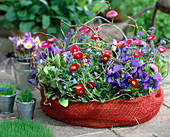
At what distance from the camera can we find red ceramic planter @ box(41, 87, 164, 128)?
2100 millimetres

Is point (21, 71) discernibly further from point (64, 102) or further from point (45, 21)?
point (45, 21)

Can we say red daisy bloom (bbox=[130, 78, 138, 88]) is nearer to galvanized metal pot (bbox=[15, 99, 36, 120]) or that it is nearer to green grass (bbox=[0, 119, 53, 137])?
green grass (bbox=[0, 119, 53, 137])

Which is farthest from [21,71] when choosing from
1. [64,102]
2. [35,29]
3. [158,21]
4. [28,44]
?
[158,21]

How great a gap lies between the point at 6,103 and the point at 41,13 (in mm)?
2155

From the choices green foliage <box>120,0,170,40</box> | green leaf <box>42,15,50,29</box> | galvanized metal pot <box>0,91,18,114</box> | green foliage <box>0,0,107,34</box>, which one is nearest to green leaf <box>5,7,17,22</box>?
green foliage <box>0,0,107,34</box>

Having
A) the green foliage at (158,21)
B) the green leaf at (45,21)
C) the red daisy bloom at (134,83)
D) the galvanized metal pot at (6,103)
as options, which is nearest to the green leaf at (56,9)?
the green leaf at (45,21)

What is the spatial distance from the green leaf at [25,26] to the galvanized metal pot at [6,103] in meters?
1.89

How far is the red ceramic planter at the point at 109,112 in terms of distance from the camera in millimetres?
2100

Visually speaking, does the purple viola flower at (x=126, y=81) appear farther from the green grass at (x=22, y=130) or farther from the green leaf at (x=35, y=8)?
the green leaf at (x=35, y=8)

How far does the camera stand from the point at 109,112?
2.10 metres

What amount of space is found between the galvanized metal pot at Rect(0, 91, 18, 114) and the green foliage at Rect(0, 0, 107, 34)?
1.84 meters

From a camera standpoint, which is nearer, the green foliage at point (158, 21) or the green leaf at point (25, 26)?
the green leaf at point (25, 26)

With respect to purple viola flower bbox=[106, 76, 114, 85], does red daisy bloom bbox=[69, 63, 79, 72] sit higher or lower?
higher

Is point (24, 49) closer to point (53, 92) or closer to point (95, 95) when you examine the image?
point (53, 92)
